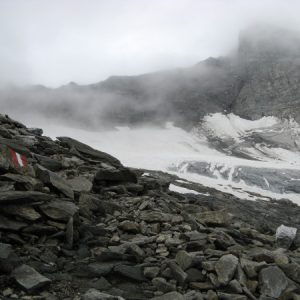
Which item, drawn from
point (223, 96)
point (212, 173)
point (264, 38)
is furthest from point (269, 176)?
point (264, 38)

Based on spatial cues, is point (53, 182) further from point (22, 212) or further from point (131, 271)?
point (131, 271)

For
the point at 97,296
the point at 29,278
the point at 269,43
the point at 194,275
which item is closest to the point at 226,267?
the point at 194,275

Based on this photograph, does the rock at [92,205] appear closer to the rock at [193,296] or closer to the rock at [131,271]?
the rock at [131,271]

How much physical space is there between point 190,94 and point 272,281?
136158 millimetres

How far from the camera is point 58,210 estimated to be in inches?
472

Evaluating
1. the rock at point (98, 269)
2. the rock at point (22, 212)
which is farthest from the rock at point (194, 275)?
the rock at point (22, 212)

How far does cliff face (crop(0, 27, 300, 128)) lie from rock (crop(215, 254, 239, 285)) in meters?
120

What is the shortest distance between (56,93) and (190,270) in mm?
140689

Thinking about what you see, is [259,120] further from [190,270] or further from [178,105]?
[190,270]

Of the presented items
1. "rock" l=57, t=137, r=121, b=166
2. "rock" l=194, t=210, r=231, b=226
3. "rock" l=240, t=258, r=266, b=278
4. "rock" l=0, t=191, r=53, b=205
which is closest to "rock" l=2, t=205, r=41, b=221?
"rock" l=0, t=191, r=53, b=205

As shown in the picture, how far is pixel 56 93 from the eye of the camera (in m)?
145

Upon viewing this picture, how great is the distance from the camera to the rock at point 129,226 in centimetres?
1280

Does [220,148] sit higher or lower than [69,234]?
lower

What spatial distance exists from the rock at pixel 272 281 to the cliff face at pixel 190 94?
12024cm
